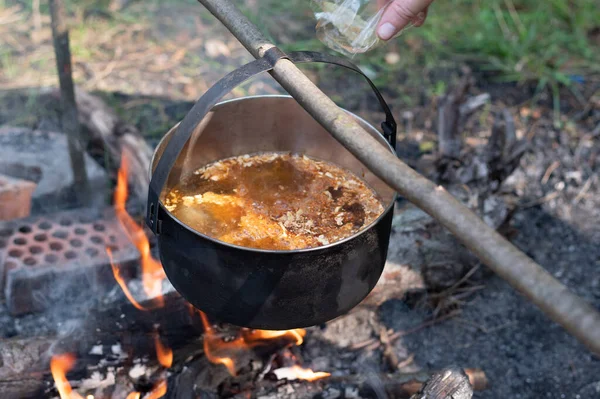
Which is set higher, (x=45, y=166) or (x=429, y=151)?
(x=45, y=166)

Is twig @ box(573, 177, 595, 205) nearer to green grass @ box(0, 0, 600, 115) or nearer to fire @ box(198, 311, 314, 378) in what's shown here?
green grass @ box(0, 0, 600, 115)

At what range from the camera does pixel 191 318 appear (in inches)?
104

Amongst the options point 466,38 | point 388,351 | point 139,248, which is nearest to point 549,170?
point 466,38

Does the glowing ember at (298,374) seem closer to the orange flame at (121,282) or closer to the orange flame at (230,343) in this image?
the orange flame at (230,343)

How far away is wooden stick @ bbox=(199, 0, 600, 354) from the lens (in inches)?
49.4

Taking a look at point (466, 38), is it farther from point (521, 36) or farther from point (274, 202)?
point (274, 202)

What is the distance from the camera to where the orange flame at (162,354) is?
2.56 metres

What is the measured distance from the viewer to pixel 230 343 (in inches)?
105

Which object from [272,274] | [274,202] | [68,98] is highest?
[272,274]

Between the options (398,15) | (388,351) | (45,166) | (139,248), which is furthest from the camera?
(45,166)

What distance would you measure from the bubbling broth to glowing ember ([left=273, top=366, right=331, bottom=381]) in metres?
0.80

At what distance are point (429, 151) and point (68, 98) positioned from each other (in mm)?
2488

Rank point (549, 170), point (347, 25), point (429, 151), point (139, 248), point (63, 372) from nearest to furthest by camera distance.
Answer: point (63, 372) < point (347, 25) < point (139, 248) < point (549, 170) < point (429, 151)

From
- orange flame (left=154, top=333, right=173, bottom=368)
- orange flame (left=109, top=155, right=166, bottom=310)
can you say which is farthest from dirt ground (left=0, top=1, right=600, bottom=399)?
orange flame (left=109, top=155, right=166, bottom=310)
